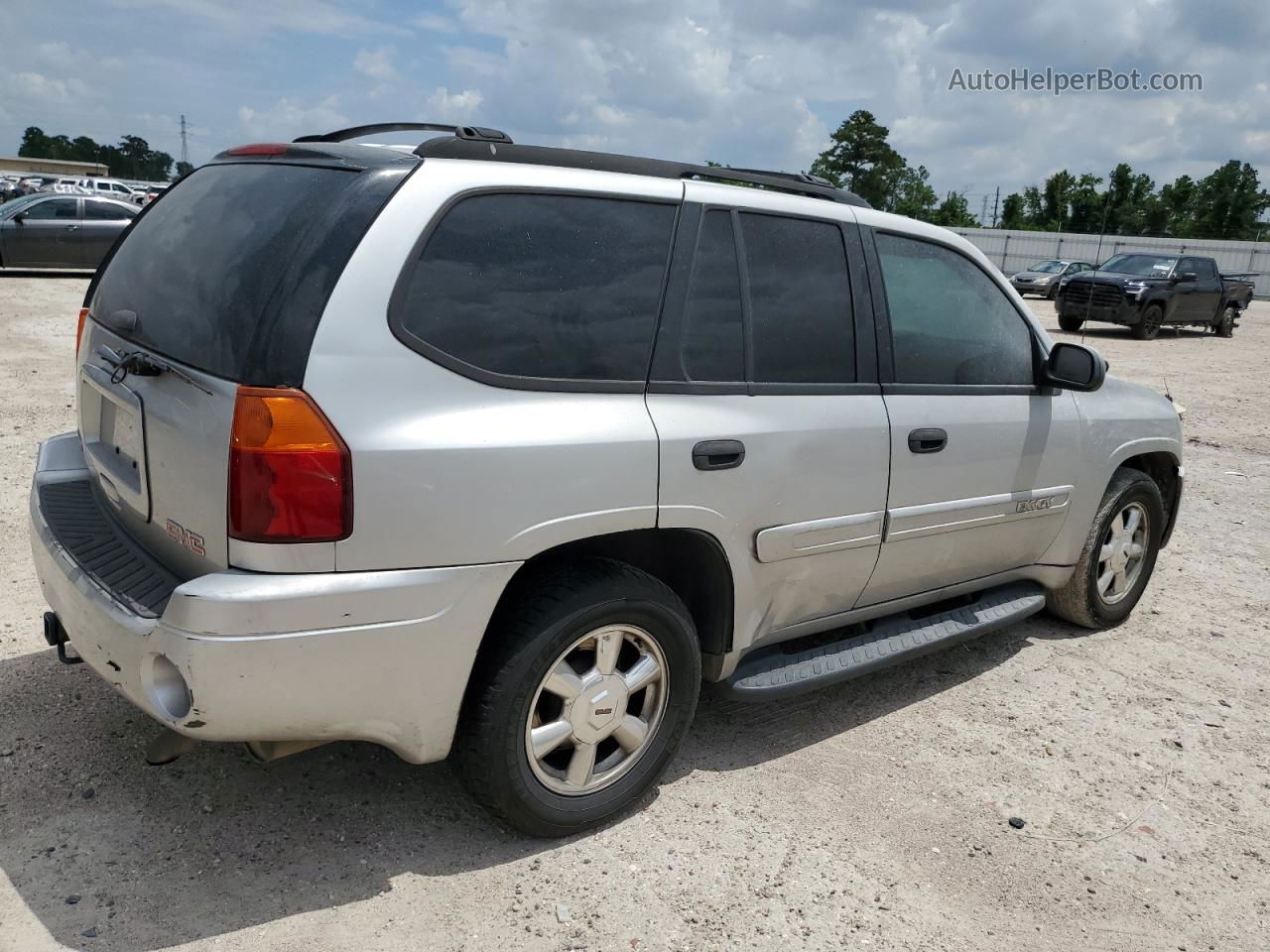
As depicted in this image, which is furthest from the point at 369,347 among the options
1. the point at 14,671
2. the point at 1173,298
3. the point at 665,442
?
the point at 1173,298

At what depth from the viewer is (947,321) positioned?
391 cm

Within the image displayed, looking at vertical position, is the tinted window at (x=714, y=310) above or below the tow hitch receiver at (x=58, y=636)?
above

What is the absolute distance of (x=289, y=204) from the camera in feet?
8.78

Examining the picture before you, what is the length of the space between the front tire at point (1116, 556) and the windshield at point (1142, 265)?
1885 cm

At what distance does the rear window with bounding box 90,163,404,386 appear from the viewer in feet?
7.94

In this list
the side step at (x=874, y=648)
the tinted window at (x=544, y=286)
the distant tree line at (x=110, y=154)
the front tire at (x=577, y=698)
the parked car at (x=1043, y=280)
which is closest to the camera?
the tinted window at (x=544, y=286)

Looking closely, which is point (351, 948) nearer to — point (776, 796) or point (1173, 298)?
point (776, 796)

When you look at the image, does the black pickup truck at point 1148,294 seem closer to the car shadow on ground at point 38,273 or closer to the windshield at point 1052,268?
the windshield at point 1052,268

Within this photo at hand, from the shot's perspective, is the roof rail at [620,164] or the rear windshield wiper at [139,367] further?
the roof rail at [620,164]

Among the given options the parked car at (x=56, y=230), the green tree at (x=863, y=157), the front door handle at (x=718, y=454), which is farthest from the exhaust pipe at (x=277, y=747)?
the green tree at (x=863, y=157)

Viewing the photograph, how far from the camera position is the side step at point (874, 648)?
345cm

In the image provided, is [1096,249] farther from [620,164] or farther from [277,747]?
[277,747]

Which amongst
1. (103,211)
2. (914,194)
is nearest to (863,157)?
(914,194)

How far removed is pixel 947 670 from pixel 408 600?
2.83m
